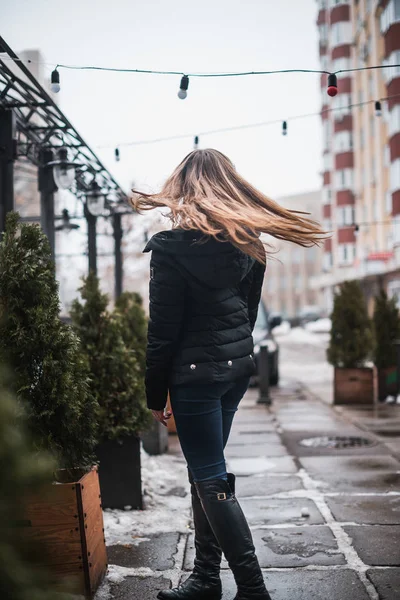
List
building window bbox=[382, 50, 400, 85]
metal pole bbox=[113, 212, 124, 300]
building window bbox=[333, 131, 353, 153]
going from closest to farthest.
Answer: metal pole bbox=[113, 212, 124, 300]
building window bbox=[382, 50, 400, 85]
building window bbox=[333, 131, 353, 153]

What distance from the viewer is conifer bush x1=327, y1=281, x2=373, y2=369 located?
11148mm

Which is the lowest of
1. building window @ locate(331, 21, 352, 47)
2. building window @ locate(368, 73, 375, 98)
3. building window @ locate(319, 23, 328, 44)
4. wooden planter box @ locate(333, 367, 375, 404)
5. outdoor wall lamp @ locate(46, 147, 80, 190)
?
wooden planter box @ locate(333, 367, 375, 404)

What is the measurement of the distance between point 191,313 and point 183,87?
4350 millimetres

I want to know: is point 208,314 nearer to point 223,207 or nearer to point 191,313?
point 191,313

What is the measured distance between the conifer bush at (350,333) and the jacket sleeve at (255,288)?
801 cm

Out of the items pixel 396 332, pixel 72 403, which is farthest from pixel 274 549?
pixel 396 332

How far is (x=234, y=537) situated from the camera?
9.66 feet

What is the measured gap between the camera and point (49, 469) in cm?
136

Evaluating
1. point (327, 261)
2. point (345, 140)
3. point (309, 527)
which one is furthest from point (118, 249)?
point (327, 261)

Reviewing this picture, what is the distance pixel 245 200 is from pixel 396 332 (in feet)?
30.2

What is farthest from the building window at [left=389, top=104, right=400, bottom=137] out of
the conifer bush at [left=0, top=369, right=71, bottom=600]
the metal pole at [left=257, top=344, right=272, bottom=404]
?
the conifer bush at [left=0, top=369, right=71, bottom=600]

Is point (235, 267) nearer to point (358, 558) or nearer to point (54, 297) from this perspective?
point (54, 297)

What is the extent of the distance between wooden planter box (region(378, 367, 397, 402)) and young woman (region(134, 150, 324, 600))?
8824mm

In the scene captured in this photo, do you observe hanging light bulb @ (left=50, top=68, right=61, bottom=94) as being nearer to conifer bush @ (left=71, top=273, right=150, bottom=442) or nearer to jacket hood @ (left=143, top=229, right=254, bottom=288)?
conifer bush @ (left=71, top=273, right=150, bottom=442)
